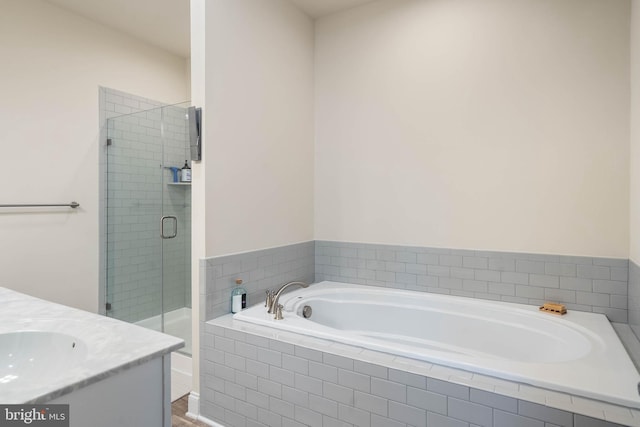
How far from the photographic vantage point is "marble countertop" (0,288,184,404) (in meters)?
0.71

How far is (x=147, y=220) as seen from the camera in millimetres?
3207

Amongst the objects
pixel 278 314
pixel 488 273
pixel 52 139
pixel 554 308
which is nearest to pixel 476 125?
pixel 488 273

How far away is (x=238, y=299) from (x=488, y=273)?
1.63m

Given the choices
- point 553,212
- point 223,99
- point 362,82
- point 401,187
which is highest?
point 362,82

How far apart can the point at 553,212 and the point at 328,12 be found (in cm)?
224

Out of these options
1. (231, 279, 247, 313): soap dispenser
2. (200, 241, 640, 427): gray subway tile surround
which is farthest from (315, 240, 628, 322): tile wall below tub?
(231, 279, 247, 313): soap dispenser

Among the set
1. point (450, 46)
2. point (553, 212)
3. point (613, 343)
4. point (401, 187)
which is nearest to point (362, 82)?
point (450, 46)

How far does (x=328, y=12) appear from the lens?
2.85 m

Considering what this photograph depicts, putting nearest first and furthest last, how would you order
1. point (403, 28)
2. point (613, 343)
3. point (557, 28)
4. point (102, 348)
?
point (102, 348) → point (613, 343) → point (557, 28) → point (403, 28)

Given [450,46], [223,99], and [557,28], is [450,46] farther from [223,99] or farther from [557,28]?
[223,99]

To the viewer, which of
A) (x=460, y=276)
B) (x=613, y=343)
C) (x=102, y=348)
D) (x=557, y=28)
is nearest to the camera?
(x=102, y=348)

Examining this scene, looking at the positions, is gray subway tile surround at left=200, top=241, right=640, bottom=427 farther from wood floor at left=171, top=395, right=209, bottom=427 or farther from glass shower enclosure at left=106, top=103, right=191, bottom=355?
glass shower enclosure at left=106, top=103, right=191, bottom=355

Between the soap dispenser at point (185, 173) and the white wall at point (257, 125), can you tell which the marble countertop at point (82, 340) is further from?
the soap dispenser at point (185, 173)

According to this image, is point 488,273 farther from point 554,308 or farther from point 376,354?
point 376,354
